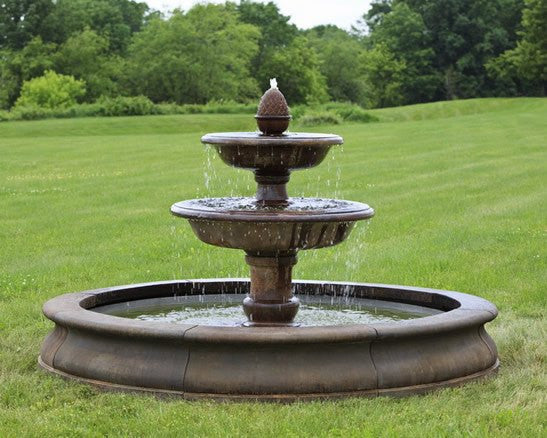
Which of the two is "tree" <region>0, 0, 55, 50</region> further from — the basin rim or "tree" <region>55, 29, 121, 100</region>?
the basin rim

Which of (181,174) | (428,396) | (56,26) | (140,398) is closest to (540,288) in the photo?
(428,396)

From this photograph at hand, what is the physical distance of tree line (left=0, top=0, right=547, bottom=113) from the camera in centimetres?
7969

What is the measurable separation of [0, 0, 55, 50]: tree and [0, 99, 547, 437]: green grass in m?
50.6

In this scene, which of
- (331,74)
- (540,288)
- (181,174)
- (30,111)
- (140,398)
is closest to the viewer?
(140,398)

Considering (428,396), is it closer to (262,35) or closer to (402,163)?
(402,163)

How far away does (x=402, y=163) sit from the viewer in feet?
89.9

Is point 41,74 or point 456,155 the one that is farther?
point 41,74

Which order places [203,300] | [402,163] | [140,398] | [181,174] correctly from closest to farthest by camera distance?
[140,398] → [203,300] → [181,174] → [402,163]

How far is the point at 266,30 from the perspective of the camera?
97375mm

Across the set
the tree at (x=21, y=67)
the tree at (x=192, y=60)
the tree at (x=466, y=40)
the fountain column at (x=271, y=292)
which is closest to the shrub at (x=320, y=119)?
the tree at (x=192, y=60)

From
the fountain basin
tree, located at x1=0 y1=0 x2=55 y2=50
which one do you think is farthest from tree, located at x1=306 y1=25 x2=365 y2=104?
the fountain basin

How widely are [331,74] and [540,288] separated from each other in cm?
9301

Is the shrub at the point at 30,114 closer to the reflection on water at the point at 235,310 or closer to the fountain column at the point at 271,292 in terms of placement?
the reflection on water at the point at 235,310

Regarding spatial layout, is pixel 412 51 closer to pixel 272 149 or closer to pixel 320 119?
pixel 320 119
